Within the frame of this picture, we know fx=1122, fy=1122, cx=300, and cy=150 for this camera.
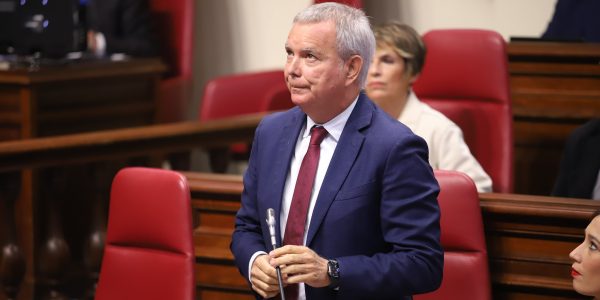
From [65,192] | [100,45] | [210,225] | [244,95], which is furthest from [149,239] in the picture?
[100,45]

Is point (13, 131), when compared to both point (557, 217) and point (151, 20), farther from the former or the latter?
point (557, 217)

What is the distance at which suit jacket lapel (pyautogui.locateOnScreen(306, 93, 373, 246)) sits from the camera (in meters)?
2.22

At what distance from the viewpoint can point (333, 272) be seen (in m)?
2.16

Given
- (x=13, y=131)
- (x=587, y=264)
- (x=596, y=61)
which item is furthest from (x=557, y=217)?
(x=13, y=131)

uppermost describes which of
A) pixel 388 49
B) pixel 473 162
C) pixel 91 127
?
pixel 388 49

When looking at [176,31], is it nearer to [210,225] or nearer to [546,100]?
[546,100]

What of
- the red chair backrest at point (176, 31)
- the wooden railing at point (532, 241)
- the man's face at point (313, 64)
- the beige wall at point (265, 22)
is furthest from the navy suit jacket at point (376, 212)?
the red chair backrest at point (176, 31)

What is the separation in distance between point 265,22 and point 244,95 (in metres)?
1.33

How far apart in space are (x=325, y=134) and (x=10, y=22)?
134 inches

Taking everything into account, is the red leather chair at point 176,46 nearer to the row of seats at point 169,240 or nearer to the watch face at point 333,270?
the row of seats at point 169,240

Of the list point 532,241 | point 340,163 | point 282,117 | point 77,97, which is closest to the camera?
point 340,163

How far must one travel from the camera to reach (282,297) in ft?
7.11

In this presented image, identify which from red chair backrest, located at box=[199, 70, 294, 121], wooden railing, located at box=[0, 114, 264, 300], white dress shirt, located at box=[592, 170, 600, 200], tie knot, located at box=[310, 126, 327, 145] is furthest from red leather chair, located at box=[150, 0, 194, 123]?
tie knot, located at box=[310, 126, 327, 145]

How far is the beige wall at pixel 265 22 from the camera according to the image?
561 cm
